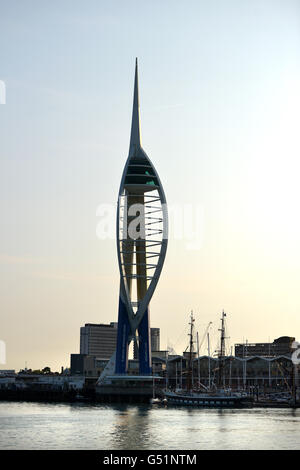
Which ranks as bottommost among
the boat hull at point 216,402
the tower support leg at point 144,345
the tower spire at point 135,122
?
the boat hull at point 216,402

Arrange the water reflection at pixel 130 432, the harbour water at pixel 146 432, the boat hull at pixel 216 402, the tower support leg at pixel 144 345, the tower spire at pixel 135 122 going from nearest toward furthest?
the water reflection at pixel 130 432
the harbour water at pixel 146 432
the boat hull at pixel 216 402
the tower support leg at pixel 144 345
the tower spire at pixel 135 122

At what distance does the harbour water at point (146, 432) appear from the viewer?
61750 millimetres

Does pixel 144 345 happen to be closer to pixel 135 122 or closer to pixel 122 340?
pixel 122 340

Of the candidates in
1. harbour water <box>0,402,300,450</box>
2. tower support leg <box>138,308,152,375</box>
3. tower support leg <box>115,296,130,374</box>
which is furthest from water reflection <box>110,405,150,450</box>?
tower support leg <box>115,296,130,374</box>

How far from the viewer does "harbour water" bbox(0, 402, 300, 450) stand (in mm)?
61750

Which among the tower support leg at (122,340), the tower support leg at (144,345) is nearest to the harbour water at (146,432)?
the tower support leg at (144,345)

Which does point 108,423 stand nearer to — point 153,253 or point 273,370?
point 153,253

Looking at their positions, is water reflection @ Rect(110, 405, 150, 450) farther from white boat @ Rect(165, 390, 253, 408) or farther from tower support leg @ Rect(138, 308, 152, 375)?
tower support leg @ Rect(138, 308, 152, 375)

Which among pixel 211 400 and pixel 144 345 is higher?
pixel 144 345

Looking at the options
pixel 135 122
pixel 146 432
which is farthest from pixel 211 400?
pixel 146 432

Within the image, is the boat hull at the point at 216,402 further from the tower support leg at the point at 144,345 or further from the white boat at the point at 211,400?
the tower support leg at the point at 144,345

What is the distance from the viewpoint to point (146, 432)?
7169cm

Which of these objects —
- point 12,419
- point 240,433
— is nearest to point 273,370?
point 12,419
